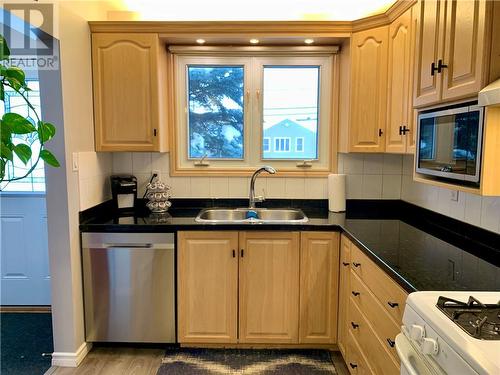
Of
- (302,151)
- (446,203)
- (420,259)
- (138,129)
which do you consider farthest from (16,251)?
(446,203)

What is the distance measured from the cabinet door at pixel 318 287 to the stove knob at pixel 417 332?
127 cm

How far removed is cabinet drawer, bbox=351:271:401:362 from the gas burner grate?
16.3 inches

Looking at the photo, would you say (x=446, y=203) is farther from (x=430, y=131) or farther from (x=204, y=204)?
(x=204, y=204)

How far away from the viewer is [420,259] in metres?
1.66

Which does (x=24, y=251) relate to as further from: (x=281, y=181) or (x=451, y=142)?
(x=451, y=142)

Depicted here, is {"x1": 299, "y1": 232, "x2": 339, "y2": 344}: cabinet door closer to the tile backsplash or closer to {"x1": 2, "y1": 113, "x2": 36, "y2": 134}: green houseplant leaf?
the tile backsplash

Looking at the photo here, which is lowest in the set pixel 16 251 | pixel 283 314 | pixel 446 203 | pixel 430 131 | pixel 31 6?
pixel 283 314

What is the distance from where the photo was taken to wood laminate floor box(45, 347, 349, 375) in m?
2.31

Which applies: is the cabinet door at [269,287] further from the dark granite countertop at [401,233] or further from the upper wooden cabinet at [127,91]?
the upper wooden cabinet at [127,91]

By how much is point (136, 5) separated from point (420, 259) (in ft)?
8.85

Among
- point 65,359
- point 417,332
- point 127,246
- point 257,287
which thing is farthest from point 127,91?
point 417,332

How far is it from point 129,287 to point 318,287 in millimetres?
1264

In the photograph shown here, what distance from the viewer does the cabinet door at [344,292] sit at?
2.27 m

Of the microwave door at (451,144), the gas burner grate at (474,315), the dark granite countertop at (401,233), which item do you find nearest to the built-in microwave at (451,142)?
the microwave door at (451,144)
